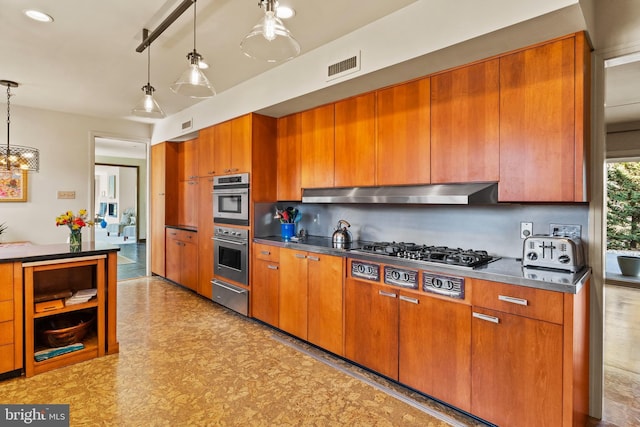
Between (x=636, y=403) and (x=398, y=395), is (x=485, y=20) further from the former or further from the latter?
(x=636, y=403)

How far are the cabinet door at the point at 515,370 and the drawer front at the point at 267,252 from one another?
1940mm

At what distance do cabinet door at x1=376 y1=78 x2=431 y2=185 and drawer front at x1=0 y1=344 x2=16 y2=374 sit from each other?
3025mm

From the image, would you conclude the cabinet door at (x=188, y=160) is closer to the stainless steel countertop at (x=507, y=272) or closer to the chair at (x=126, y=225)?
the stainless steel countertop at (x=507, y=272)

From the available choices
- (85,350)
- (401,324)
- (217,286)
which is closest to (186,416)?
(85,350)

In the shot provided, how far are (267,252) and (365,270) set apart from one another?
1280mm

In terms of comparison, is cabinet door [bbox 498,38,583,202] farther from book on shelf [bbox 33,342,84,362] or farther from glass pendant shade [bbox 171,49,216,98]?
book on shelf [bbox 33,342,84,362]

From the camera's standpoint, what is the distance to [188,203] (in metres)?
5.42

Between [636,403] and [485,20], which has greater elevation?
[485,20]

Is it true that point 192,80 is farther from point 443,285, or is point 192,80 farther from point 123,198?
point 123,198

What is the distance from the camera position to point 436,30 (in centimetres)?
208

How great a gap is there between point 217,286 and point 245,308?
613 mm

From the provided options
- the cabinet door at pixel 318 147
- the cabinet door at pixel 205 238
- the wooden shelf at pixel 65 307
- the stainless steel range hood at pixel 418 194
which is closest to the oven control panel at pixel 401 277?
the stainless steel range hood at pixel 418 194

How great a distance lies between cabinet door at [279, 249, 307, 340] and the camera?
10.1 ft

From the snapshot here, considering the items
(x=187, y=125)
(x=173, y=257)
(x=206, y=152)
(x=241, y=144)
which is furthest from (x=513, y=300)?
(x=173, y=257)
